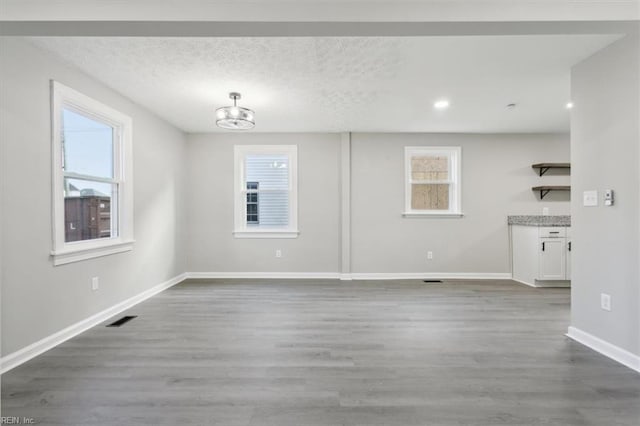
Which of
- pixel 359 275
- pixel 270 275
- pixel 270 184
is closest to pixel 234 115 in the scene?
pixel 270 184

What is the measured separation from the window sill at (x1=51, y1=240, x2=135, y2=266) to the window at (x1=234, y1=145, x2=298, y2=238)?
1.85m

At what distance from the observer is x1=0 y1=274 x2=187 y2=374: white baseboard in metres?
2.11

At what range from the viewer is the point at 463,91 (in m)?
3.24

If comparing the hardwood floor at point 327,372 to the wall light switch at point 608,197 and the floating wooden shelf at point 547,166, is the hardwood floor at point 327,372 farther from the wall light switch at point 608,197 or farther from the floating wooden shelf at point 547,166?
the floating wooden shelf at point 547,166

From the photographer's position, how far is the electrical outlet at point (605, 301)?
90.4 inches

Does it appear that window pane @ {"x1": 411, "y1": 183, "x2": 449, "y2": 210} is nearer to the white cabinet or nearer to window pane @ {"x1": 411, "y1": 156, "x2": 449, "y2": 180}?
window pane @ {"x1": 411, "y1": 156, "x2": 449, "y2": 180}

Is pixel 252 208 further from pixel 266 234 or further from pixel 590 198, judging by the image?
pixel 590 198

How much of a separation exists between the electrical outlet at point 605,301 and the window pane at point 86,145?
15.5 feet

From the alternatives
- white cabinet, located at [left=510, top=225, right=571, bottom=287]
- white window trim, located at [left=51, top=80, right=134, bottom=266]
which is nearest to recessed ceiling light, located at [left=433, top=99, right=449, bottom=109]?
white cabinet, located at [left=510, top=225, right=571, bottom=287]

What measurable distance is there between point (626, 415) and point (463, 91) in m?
2.94
